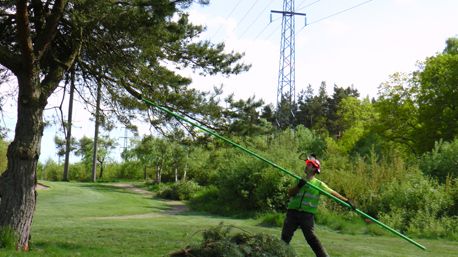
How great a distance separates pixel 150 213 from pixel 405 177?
12150 millimetres

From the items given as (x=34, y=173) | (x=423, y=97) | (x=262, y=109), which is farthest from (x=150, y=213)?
(x=423, y=97)

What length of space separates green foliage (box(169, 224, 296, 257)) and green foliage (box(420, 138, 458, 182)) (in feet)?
63.0

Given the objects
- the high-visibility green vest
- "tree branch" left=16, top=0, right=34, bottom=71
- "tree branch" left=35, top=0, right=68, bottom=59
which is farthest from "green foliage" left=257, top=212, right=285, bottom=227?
"tree branch" left=16, top=0, right=34, bottom=71

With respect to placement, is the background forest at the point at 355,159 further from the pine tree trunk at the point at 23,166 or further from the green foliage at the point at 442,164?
the pine tree trunk at the point at 23,166

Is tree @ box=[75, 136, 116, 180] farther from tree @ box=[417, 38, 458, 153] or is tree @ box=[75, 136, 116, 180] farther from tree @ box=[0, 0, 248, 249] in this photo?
tree @ box=[0, 0, 248, 249]

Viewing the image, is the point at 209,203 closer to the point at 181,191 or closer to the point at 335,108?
the point at 181,191

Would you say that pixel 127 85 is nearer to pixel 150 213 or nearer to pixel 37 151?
pixel 37 151

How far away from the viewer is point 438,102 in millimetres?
39656

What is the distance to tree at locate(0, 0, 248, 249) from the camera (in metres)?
10.1

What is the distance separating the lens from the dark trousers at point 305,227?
8.52 m

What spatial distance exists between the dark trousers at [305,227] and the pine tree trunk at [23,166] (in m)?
5.09

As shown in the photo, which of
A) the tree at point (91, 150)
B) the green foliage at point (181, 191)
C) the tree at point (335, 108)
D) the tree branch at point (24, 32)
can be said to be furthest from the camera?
the tree at point (335, 108)

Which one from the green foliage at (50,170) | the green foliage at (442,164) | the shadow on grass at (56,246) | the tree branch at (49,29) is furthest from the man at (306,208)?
the green foliage at (50,170)

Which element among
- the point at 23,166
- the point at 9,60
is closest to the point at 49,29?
the point at 9,60
